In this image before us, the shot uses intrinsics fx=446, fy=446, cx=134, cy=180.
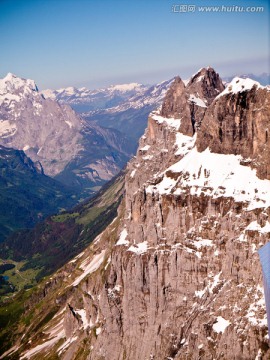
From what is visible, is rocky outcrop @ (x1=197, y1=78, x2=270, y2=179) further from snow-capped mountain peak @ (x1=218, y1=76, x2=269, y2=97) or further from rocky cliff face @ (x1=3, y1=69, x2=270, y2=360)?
rocky cliff face @ (x1=3, y1=69, x2=270, y2=360)

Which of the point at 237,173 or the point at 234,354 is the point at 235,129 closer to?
the point at 237,173

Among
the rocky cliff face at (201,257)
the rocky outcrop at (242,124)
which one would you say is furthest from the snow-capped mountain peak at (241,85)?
the rocky cliff face at (201,257)

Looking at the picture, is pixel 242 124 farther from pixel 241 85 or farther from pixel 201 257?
pixel 201 257

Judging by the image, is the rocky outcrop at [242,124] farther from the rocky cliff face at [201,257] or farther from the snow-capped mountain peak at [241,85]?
the rocky cliff face at [201,257]

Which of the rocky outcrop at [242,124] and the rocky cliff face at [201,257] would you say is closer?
the rocky cliff face at [201,257]

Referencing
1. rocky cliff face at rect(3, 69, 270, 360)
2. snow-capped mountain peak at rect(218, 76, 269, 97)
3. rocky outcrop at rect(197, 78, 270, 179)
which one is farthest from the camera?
snow-capped mountain peak at rect(218, 76, 269, 97)

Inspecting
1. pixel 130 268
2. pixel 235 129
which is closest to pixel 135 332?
pixel 130 268

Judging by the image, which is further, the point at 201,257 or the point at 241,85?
the point at 241,85

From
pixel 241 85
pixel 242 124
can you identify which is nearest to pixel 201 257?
pixel 242 124

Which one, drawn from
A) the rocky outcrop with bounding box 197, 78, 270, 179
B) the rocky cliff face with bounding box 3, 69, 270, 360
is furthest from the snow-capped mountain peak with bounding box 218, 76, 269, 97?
the rocky cliff face with bounding box 3, 69, 270, 360
